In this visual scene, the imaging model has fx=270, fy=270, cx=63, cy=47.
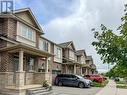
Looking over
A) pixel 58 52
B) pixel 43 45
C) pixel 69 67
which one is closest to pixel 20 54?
pixel 43 45

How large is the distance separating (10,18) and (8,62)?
4.04m

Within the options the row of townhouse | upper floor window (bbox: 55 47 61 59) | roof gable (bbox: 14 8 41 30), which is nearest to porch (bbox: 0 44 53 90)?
the row of townhouse

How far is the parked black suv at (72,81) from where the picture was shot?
1449 inches

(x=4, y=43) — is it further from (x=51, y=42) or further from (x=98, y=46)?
(x=51, y=42)

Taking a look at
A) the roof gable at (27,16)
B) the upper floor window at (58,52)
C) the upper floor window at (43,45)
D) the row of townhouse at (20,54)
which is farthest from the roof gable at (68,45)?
the roof gable at (27,16)

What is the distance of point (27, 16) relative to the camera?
2900cm

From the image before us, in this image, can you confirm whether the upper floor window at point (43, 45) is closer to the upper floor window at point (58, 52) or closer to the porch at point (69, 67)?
the upper floor window at point (58, 52)

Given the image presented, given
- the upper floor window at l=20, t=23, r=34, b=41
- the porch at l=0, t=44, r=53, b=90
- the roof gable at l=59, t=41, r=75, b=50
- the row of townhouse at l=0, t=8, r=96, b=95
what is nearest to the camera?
the porch at l=0, t=44, r=53, b=90

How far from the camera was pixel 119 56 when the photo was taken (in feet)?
31.0

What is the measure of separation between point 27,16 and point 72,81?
12.7 meters

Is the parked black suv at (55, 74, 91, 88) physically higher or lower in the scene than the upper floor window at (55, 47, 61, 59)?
lower

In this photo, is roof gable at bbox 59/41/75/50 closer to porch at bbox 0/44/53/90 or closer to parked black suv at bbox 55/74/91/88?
parked black suv at bbox 55/74/91/88

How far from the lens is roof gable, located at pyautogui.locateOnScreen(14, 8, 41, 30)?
27203 millimetres

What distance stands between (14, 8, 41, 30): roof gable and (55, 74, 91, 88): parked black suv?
399 inches
